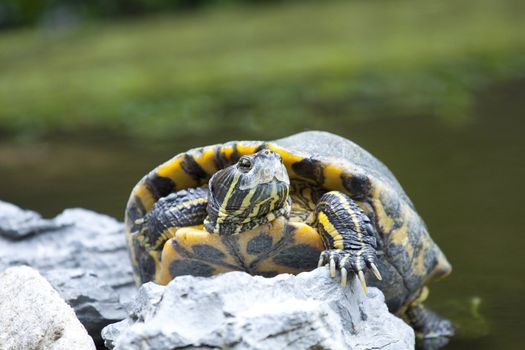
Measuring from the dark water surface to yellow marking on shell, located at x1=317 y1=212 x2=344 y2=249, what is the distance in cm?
82

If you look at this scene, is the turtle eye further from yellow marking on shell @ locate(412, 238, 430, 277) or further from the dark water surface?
the dark water surface

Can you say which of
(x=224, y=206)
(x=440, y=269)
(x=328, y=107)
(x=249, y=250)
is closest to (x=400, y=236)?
(x=440, y=269)

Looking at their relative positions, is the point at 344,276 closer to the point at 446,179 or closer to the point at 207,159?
the point at 207,159

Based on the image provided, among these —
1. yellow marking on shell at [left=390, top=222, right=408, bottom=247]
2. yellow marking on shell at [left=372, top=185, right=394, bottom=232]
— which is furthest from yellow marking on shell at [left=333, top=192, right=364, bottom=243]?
yellow marking on shell at [left=390, top=222, right=408, bottom=247]

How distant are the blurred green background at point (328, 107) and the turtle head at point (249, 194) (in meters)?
1.06

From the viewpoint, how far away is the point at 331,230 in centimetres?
297

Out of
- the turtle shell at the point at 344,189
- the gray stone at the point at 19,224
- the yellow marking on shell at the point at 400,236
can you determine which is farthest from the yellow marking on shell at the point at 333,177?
the gray stone at the point at 19,224

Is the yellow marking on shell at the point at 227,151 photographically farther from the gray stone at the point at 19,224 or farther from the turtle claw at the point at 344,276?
the gray stone at the point at 19,224

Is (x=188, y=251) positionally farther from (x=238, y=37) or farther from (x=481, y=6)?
(x=481, y=6)

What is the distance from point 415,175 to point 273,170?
325 cm

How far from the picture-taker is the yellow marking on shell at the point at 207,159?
332 cm

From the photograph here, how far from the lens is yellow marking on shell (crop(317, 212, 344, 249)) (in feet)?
9.53

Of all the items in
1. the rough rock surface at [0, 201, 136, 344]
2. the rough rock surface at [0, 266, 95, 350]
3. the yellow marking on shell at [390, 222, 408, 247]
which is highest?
the yellow marking on shell at [390, 222, 408, 247]

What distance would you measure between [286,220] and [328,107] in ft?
20.1
